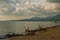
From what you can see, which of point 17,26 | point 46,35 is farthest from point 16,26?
point 46,35

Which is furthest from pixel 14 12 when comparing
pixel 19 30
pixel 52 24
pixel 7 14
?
pixel 52 24

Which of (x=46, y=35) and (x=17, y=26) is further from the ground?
(x=17, y=26)

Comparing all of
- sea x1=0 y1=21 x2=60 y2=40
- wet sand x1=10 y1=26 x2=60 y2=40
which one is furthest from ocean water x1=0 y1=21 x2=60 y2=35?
wet sand x1=10 y1=26 x2=60 y2=40

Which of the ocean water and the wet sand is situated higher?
the ocean water

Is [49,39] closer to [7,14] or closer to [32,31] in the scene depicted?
[32,31]

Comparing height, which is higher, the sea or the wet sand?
the sea

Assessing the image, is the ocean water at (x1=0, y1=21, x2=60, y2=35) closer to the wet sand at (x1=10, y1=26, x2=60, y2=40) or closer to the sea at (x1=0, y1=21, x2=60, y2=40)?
the sea at (x1=0, y1=21, x2=60, y2=40)

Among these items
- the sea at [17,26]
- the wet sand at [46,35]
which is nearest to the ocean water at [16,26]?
the sea at [17,26]

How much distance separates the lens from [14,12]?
3408mm

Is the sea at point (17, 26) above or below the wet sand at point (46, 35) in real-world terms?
above

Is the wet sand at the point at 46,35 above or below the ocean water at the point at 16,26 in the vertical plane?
below

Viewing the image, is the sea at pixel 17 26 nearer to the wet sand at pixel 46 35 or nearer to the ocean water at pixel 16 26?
the ocean water at pixel 16 26

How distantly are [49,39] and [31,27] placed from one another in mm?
488

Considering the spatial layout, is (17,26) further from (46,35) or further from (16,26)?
(46,35)
